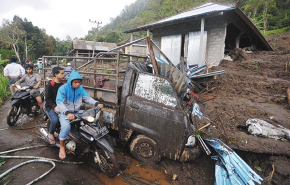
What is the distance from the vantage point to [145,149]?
3256 millimetres

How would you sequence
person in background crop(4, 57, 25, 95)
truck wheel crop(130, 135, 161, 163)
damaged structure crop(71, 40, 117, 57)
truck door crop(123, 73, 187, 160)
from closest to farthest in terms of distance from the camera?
1. truck door crop(123, 73, 187, 160)
2. truck wheel crop(130, 135, 161, 163)
3. person in background crop(4, 57, 25, 95)
4. damaged structure crop(71, 40, 117, 57)

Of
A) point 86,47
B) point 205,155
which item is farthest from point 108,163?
point 86,47

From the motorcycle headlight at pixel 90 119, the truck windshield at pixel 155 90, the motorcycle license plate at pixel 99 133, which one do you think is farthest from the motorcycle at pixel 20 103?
the truck windshield at pixel 155 90

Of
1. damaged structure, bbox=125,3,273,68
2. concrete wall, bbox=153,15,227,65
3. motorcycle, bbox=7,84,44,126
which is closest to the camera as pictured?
motorcycle, bbox=7,84,44,126

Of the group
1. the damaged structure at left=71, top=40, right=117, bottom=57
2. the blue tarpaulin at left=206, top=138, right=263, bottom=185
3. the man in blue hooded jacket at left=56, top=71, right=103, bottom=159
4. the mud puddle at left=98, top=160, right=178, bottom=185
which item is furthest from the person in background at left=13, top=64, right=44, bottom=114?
the damaged structure at left=71, top=40, right=117, bottom=57

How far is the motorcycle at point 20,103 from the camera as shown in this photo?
15.0ft

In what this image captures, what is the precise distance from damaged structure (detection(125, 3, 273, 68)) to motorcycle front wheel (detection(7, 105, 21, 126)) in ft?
24.9

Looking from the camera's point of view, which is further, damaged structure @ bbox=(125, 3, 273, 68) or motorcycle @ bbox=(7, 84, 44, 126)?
damaged structure @ bbox=(125, 3, 273, 68)

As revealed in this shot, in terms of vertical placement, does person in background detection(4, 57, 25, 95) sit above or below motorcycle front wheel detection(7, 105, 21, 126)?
above

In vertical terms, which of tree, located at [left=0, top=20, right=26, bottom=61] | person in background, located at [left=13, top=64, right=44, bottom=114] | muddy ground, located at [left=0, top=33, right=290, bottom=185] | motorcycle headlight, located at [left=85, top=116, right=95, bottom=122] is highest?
tree, located at [left=0, top=20, right=26, bottom=61]

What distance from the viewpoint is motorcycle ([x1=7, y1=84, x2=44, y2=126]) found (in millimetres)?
4586

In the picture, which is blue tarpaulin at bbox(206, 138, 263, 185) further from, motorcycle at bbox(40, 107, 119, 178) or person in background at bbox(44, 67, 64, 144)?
person in background at bbox(44, 67, 64, 144)

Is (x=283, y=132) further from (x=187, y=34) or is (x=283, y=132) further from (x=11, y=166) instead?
(x=187, y=34)

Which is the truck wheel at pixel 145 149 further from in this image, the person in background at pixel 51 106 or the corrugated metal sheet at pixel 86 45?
the corrugated metal sheet at pixel 86 45
